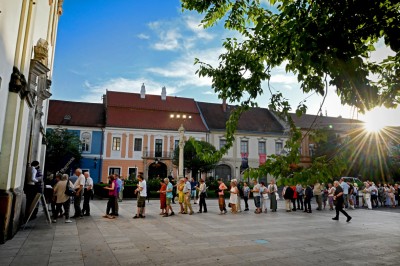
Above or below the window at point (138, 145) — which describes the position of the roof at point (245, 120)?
above

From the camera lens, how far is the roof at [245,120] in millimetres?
41372

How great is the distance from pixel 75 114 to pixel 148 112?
9.67 metres

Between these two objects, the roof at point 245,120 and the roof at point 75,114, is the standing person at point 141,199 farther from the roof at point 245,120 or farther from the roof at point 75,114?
the roof at point 245,120

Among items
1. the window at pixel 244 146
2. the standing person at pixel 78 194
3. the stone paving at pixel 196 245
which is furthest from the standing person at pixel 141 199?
the window at pixel 244 146

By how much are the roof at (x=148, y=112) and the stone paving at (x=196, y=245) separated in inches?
1098

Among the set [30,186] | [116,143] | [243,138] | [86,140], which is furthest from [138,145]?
[30,186]

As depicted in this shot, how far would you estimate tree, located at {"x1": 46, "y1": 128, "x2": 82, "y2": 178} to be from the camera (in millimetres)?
30250

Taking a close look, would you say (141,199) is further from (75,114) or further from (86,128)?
(75,114)

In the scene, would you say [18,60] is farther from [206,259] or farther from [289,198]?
[289,198]

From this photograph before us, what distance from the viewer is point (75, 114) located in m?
37.2

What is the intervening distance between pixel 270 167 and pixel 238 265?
2.25 meters

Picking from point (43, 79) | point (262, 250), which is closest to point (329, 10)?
point (262, 250)

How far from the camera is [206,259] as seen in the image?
573cm

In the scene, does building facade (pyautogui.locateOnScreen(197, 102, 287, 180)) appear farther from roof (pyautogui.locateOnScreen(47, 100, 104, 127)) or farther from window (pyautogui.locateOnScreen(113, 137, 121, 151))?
roof (pyautogui.locateOnScreen(47, 100, 104, 127))
